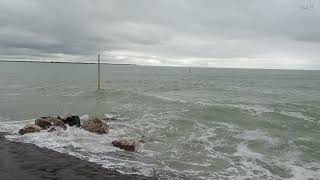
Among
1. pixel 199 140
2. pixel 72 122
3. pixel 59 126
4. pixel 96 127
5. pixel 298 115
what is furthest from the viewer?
pixel 298 115

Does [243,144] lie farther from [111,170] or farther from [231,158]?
[111,170]

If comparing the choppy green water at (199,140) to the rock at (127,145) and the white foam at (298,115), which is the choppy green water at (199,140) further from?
the rock at (127,145)

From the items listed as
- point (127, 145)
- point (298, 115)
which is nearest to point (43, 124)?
point (127, 145)

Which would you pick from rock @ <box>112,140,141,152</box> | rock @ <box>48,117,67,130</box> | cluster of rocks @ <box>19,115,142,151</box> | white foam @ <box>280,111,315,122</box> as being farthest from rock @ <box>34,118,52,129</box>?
white foam @ <box>280,111,315,122</box>

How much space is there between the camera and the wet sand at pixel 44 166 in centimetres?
1077

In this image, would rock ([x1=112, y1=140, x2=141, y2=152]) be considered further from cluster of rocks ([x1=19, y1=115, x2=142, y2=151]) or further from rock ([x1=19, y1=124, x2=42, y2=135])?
rock ([x1=19, y1=124, x2=42, y2=135])

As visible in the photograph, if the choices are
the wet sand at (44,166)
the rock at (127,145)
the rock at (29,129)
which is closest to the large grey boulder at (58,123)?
the rock at (29,129)

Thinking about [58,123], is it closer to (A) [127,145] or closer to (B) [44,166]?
(A) [127,145]

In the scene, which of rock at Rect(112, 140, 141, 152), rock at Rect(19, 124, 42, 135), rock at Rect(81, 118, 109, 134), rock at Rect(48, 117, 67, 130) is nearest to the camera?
rock at Rect(112, 140, 141, 152)

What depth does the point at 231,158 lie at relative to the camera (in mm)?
14375

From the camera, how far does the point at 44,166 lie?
11.7 meters

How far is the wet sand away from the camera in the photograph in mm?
10766

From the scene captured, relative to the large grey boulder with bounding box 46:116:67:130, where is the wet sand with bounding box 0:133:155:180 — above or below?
below

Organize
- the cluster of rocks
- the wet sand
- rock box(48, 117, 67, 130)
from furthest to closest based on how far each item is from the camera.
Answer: rock box(48, 117, 67, 130), the cluster of rocks, the wet sand
